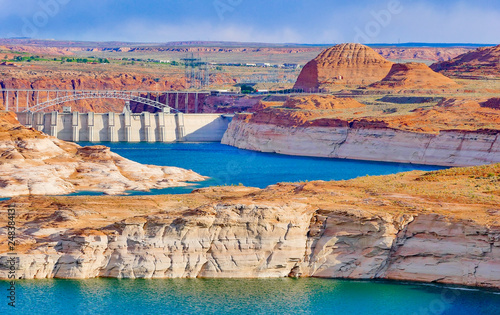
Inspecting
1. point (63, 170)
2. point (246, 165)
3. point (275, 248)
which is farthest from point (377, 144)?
point (275, 248)

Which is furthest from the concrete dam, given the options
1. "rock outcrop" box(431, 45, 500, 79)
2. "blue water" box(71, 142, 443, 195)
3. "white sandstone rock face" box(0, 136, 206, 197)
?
"white sandstone rock face" box(0, 136, 206, 197)

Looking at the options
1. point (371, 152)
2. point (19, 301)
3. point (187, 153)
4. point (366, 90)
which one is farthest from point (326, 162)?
point (19, 301)

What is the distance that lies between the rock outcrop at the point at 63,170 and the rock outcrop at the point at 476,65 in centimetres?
9048

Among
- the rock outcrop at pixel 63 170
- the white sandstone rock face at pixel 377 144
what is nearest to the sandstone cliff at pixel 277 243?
the rock outcrop at pixel 63 170

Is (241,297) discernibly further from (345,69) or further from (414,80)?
(345,69)

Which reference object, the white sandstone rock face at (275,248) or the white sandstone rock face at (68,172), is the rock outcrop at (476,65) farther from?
the white sandstone rock face at (275,248)

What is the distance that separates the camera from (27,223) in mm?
42969

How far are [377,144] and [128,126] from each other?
148 ft

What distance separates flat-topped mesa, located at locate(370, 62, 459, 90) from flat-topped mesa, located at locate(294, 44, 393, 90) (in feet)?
33.2

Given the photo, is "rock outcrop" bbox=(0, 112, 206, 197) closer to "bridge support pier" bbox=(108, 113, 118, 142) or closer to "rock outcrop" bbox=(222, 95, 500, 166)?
"rock outcrop" bbox=(222, 95, 500, 166)

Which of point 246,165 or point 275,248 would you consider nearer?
point 275,248

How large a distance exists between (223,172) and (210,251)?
48686mm

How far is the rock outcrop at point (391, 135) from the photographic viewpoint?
99625 millimetres

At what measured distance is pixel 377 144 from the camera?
108 m
